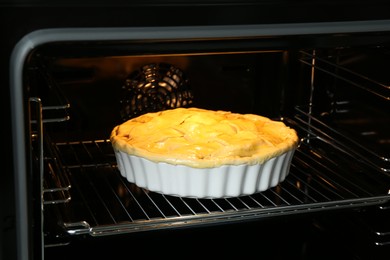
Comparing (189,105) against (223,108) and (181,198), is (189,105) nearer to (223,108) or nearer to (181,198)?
(223,108)

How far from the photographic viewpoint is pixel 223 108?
139cm

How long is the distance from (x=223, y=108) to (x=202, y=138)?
0.22 m

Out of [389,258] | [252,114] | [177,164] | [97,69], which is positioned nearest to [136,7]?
[177,164]

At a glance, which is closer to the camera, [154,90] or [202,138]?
[202,138]

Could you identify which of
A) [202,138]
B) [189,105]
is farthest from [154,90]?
[202,138]

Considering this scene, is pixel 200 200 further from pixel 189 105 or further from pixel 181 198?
pixel 189 105

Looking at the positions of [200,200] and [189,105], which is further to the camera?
[189,105]

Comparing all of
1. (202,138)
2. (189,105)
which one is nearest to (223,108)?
(189,105)

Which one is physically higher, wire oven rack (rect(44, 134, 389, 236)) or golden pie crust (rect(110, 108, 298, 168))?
golden pie crust (rect(110, 108, 298, 168))

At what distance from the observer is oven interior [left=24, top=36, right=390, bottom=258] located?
44.6 inches

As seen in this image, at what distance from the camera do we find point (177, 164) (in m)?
1.10

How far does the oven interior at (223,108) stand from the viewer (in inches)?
44.6

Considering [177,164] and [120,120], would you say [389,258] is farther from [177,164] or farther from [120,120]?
[120,120]

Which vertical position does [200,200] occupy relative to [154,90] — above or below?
below
